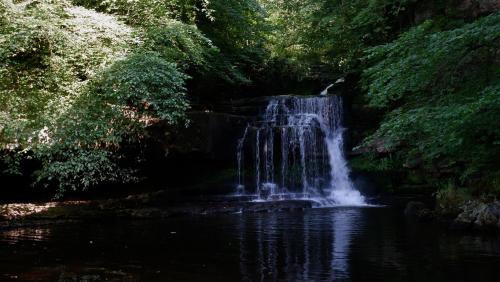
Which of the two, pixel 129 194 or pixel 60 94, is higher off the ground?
pixel 60 94

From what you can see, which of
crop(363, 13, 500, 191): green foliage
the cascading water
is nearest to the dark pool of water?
crop(363, 13, 500, 191): green foliage

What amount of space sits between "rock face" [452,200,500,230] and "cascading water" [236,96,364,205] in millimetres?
6910

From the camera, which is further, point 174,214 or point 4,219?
point 174,214

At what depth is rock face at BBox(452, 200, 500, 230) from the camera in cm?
1087

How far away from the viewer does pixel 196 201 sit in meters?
17.2

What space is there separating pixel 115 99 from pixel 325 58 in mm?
15145

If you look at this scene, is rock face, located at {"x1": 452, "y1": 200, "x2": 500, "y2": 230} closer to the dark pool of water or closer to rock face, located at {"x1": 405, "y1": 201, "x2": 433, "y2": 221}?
the dark pool of water

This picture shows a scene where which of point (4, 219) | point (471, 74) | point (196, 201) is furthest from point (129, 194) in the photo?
point (471, 74)

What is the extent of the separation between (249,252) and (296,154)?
11257mm

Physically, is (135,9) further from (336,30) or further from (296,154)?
(296,154)

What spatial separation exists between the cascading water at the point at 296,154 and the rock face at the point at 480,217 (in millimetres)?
6910

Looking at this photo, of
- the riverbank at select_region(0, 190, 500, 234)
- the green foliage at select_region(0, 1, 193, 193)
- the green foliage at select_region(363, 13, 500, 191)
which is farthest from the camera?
the green foliage at select_region(0, 1, 193, 193)

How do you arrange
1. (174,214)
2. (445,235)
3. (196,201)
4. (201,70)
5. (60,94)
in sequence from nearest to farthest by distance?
(445,235)
(60,94)
(174,214)
(196,201)
(201,70)

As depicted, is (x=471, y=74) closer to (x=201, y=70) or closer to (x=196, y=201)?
(x=196, y=201)
